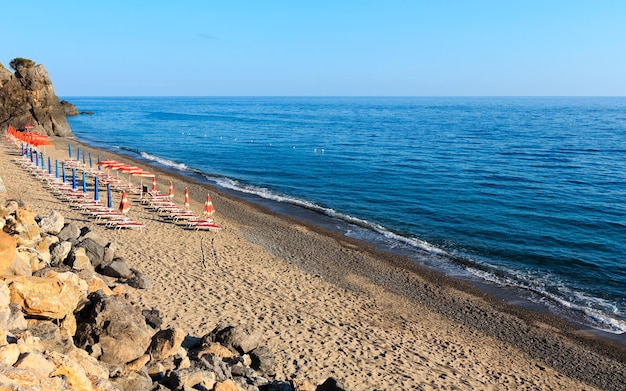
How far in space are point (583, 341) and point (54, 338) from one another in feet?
43.9

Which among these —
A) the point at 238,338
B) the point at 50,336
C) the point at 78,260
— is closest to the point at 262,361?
the point at 238,338

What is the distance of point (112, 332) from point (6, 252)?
6.66 feet

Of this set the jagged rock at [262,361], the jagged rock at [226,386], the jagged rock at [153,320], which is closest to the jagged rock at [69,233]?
the jagged rock at [153,320]

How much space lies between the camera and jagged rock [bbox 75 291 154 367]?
286 inches

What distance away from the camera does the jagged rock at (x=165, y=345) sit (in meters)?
7.47

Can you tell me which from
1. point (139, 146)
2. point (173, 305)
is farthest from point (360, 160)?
point (173, 305)

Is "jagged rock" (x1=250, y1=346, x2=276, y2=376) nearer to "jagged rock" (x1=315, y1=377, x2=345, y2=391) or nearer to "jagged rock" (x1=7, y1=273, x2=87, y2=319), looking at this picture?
"jagged rock" (x1=315, y1=377, x2=345, y2=391)

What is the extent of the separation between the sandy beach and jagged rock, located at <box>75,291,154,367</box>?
2888 mm

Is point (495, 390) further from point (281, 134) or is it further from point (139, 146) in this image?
point (281, 134)

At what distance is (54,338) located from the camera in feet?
21.6

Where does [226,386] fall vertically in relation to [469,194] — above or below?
above

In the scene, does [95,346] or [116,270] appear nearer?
[95,346]

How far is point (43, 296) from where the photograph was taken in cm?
711

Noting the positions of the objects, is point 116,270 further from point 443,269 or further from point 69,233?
point 443,269
